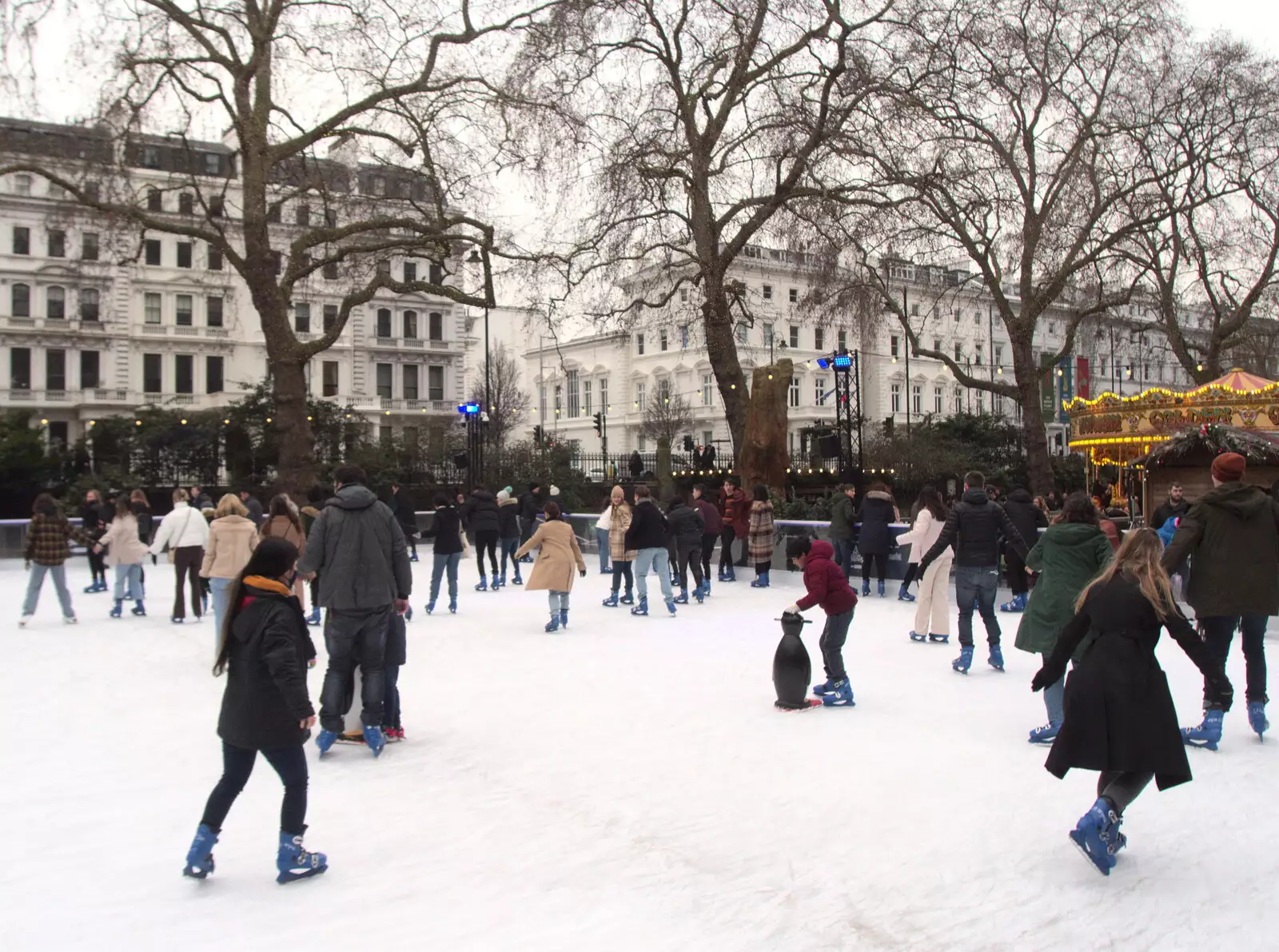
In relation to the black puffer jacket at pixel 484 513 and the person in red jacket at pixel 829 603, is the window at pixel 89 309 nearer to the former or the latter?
the black puffer jacket at pixel 484 513

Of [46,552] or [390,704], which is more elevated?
[46,552]

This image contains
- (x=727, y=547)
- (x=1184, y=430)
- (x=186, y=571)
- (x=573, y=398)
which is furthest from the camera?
(x=573, y=398)

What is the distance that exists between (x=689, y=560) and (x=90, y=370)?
48579 millimetres

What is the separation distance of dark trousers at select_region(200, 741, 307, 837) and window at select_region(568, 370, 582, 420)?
7574 cm

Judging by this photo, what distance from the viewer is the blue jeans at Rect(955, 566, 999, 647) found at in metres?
9.80

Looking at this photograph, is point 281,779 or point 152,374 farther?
point 152,374

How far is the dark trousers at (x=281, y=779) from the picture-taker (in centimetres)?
477

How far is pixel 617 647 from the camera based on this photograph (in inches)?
459

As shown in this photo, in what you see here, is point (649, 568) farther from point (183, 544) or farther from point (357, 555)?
point (357, 555)

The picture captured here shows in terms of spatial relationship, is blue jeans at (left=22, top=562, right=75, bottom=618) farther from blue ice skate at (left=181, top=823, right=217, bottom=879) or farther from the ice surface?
blue ice skate at (left=181, top=823, right=217, bottom=879)

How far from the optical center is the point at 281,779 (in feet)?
15.7

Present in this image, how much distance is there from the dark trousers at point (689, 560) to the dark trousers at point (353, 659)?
896 centimetres

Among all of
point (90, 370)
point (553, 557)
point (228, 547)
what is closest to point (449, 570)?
point (553, 557)

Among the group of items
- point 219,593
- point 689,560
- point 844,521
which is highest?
point 844,521
